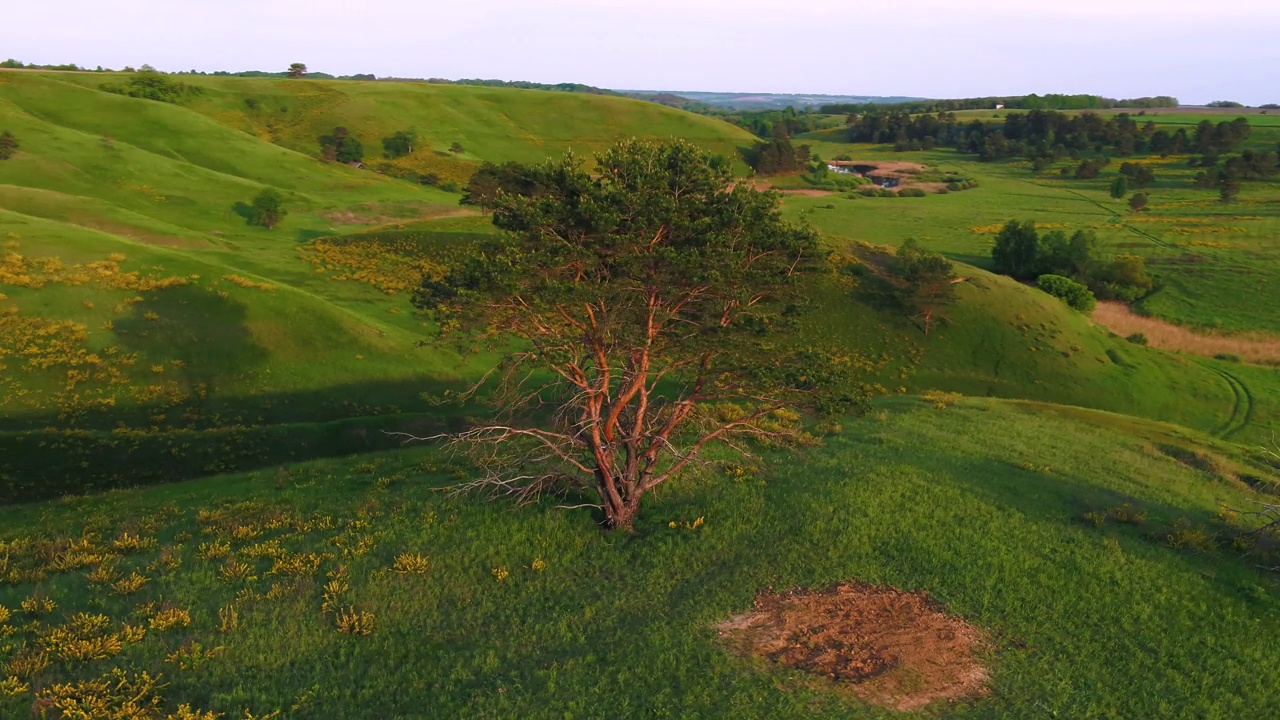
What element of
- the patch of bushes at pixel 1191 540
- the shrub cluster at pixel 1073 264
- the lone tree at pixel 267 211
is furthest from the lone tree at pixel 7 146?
the shrub cluster at pixel 1073 264

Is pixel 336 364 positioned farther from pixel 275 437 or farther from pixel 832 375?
pixel 832 375

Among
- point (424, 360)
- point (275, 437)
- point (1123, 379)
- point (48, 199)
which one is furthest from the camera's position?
point (48, 199)

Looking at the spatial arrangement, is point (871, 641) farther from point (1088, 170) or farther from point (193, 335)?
point (1088, 170)

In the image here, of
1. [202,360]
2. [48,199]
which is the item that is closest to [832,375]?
[202,360]

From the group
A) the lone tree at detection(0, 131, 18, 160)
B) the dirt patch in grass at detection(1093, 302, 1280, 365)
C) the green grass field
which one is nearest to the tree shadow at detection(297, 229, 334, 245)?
the lone tree at detection(0, 131, 18, 160)

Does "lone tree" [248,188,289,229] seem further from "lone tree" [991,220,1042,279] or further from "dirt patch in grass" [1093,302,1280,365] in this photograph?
"dirt patch in grass" [1093,302,1280,365]

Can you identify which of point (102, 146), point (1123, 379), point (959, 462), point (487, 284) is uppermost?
point (102, 146)
